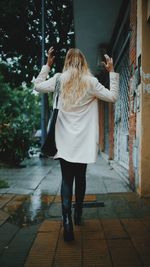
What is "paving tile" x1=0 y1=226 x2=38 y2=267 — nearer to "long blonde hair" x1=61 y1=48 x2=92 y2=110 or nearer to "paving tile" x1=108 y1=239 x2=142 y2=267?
"paving tile" x1=108 y1=239 x2=142 y2=267

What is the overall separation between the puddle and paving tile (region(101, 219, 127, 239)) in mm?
777

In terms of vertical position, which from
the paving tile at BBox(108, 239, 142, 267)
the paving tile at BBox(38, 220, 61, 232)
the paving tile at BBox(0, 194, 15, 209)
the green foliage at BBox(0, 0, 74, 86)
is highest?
the green foliage at BBox(0, 0, 74, 86)

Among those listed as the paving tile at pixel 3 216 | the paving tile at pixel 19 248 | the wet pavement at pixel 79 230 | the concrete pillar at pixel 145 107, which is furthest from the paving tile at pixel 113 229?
the concrete pillar at pixel 145 107

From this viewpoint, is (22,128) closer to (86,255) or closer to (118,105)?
(118,105)

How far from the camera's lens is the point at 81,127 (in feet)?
12.7

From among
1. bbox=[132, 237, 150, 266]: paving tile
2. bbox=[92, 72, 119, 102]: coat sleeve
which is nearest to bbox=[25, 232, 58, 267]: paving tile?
bbox=[132, 237, 150, 266]: paving tile

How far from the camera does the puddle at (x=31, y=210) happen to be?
4586mm

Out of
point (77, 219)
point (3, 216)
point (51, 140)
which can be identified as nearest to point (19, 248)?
point (77, 219)

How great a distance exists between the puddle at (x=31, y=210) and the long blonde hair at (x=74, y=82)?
1.54 m

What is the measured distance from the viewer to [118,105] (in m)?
10.2

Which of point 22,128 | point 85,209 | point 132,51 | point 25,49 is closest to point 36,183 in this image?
point 85,209

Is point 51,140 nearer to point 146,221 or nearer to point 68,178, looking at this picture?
point 68,178

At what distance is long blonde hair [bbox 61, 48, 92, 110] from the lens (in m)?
3.85

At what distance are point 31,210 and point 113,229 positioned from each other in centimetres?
141
